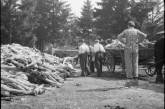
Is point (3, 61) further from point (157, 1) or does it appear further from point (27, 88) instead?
point (157, 1)

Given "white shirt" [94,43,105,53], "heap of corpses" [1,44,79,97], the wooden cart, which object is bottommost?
"heap of corpses" [1,44,79,97]

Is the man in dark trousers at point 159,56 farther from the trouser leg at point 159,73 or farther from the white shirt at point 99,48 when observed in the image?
the white shirt at point 99,48

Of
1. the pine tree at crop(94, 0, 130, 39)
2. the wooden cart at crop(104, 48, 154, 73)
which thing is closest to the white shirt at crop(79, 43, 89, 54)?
the wooden cart at crop(104, 48, 154, 73)

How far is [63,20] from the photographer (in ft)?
171

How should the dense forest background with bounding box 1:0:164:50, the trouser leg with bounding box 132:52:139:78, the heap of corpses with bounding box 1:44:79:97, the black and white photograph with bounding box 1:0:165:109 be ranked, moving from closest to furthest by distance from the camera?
1. the black and white photograph with bounding box 1:0:165:109
2. the heap of corpses with bounding box 1:44:79:97
3. the trouser leg with bounding box 132:52:139:78
4. the dense forest background with bounding box 1:0:164:50

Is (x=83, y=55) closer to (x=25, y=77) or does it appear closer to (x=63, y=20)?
(x=25, y=77)

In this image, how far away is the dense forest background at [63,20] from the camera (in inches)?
1458

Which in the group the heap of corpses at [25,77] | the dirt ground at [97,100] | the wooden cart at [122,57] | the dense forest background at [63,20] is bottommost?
the dirt ground at [97,100]

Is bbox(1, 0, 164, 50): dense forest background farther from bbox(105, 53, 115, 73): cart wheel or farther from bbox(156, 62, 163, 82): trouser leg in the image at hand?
bbox(156, 62, 163, 82): trouser leg

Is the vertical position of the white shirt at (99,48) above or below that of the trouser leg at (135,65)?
above

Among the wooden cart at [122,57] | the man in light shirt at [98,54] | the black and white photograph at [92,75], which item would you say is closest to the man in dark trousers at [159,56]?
the black and white photograph at [92,75]

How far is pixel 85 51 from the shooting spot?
45.1 ft

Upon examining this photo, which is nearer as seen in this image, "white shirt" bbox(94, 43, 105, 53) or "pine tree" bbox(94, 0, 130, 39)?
"white shirt" bbox(94, 43, 105, 53)

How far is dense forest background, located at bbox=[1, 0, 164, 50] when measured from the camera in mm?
37031
